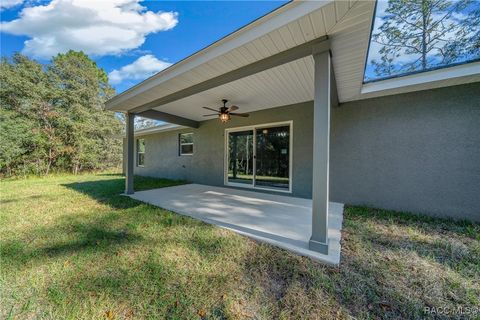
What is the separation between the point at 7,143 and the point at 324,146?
15747 millimetres

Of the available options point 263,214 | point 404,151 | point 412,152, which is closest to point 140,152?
point 263,214

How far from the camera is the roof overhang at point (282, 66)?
201 cm

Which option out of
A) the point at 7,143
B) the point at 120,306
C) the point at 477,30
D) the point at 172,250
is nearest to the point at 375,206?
the point at 477,30

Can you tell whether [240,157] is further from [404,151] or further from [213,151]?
[404,151]

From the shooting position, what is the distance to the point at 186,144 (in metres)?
8.86

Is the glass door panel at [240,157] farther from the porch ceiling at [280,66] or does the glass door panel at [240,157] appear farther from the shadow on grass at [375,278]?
the shadow on grass at [375,278]

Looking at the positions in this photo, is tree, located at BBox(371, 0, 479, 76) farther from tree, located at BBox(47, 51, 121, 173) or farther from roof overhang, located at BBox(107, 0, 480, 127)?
tree, located at BBox(47, 51, 121, 173)

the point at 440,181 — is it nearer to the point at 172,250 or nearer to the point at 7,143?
the point at 172,250

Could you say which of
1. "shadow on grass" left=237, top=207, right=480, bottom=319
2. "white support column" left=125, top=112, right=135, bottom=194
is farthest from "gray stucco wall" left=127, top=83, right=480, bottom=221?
"white support column" left=125, top=112, right=135, bottom=194

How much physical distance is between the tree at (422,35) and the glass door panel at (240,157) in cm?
393

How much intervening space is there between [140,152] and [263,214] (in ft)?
34.0

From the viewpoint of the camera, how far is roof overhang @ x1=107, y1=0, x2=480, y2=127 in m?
2.01

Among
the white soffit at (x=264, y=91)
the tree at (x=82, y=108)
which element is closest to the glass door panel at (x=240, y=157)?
the white soffit at (x=264, y=91)

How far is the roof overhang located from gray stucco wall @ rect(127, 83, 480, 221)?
0.34 metres
